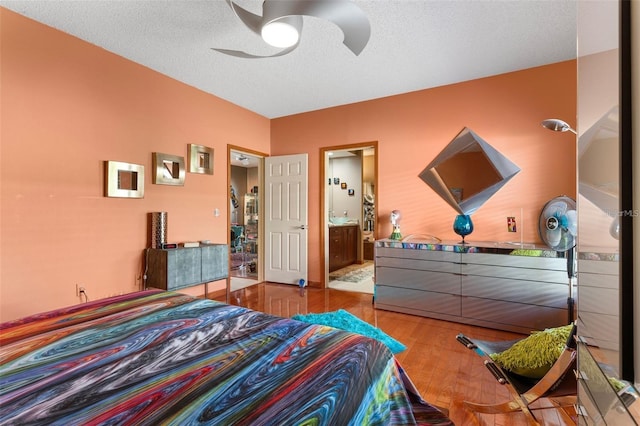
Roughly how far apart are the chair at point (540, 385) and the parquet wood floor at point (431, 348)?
11 cm

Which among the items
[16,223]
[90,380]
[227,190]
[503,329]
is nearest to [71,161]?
[16,223]

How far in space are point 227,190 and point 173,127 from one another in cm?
109

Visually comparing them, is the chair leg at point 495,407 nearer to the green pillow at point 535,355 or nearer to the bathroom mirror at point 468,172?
the green pillow at point 535,355

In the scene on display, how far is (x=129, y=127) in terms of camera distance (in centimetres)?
305

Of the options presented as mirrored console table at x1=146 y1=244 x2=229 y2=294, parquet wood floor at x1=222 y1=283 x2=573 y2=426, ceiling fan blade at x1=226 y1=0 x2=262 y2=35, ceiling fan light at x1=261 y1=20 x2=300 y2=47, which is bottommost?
parquet wood floor at x1=222 y1=283 x2=573 y2=426

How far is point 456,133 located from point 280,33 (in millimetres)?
2547

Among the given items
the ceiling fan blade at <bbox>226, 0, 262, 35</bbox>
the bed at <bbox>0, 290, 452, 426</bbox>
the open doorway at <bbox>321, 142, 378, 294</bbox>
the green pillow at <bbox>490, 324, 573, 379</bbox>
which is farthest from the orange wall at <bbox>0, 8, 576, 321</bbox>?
the green pillow at <bbox>490, 324, 573, 379</bbox>

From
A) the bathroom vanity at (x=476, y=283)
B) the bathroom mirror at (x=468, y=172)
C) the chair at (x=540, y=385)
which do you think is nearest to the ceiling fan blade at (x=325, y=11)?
the chair at (x=540, y=385)

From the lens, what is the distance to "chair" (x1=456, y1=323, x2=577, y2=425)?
50.5 inches

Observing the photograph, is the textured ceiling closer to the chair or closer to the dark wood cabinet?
the chair

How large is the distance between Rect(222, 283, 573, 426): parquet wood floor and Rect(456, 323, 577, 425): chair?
11 cm

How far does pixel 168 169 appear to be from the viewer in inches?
134

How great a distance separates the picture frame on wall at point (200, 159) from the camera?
365 centimetres

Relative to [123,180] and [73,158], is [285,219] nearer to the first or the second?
[123,180]
